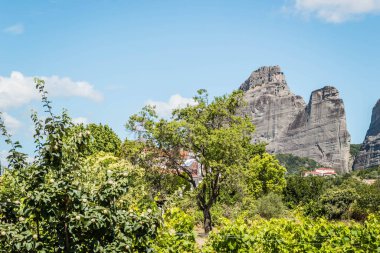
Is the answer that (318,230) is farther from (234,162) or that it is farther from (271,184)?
(271,184)

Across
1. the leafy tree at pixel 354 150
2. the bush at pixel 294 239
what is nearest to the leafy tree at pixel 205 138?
the bush at pixel 294 239

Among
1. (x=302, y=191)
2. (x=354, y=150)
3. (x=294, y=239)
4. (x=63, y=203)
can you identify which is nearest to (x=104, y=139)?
(x=302, y=191)

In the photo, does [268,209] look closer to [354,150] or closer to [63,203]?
[63,203]

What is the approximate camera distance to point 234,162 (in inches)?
907

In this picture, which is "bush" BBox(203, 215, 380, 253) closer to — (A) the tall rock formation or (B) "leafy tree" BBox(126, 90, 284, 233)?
(B) "leafy tree" BBox(126, 90, 284, 233)

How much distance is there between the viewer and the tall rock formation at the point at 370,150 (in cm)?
14459

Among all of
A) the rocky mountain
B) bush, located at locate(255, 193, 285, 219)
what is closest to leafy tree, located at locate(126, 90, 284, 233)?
bush, located at locate(255, 193, 285, 219)

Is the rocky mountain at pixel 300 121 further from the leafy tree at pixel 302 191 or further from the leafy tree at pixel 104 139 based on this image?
the leafy tree at pixel 104 139

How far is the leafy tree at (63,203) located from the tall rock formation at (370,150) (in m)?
149

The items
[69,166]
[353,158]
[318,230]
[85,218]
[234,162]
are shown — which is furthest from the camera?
[353,158]

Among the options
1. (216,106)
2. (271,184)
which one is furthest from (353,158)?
(216,106)

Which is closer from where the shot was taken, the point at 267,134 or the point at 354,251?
the point at 354,251

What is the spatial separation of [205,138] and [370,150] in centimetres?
14213

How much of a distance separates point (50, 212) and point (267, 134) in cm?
18058
